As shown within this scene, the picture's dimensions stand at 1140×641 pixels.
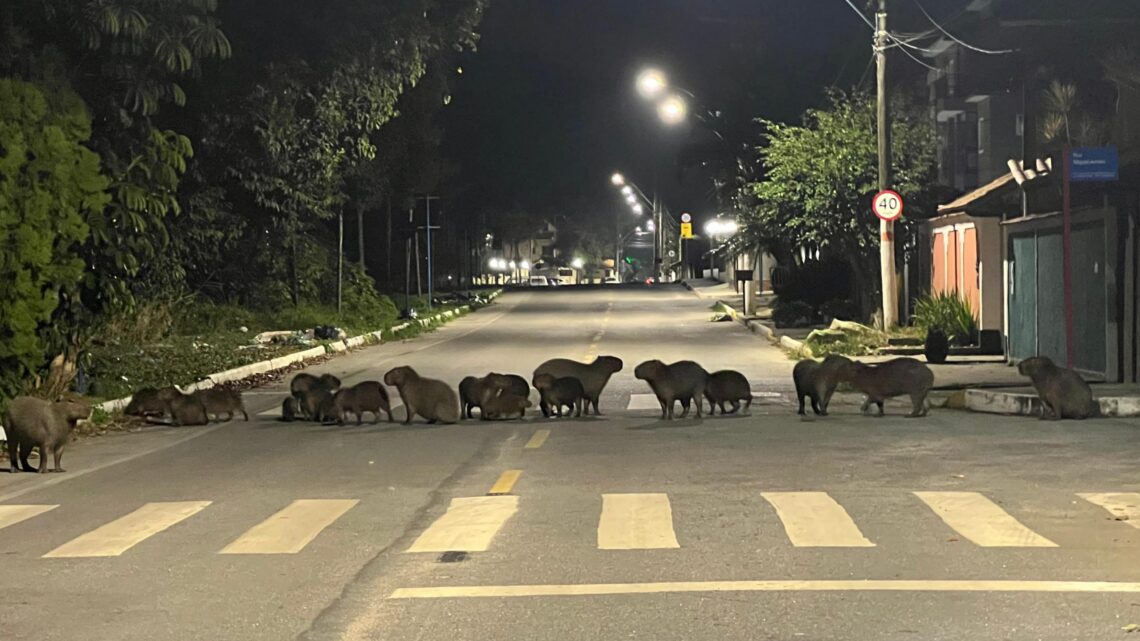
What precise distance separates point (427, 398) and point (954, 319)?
13918mm

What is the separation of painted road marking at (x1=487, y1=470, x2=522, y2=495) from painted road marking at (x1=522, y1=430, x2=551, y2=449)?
1839mm

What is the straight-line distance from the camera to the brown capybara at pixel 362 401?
16.9 meters

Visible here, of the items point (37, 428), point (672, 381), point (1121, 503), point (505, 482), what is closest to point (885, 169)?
point (672, 381)

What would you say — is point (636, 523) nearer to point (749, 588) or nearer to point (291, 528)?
point (749, 588)

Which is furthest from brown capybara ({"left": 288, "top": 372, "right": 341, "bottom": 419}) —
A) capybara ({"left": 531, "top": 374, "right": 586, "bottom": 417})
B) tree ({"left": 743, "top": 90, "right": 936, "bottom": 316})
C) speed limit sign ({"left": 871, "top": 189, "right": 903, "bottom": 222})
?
tree ({"left": 743, "top": 90, "right": 936, "bottom": 316})

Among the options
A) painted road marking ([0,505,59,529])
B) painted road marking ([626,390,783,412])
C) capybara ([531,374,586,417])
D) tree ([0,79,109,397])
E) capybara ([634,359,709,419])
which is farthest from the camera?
painted road marking ([626,390,783,412])

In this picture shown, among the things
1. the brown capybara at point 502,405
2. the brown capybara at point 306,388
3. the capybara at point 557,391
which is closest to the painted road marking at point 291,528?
the brown capybara at point 502,405

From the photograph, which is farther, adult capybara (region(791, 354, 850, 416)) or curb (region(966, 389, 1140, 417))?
adult capybara (region(791, 354, 850, 416))

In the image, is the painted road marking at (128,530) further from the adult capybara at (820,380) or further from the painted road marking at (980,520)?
the adult capybara at (820,380)

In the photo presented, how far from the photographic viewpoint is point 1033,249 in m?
23.6

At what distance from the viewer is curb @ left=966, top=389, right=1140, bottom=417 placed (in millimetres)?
16625

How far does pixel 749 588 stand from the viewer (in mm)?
7793

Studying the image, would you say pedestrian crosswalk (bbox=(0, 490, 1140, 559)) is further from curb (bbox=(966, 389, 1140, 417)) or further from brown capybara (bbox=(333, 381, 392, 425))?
curb (bbox=(966, 389, 1140, 417))

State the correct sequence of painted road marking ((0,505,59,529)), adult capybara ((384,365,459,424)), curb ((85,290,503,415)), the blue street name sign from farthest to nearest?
1. curb ((85,290,503,415))
2. the blue street name sign
3. adult capybara ((384,365,459,424))
4. painted road marking ((0,505,59,529))
